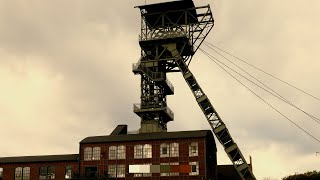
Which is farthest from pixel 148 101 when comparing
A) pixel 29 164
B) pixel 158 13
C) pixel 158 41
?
pixel 29 164

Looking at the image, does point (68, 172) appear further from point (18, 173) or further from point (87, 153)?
point (18, 173)

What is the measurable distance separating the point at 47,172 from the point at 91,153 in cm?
704

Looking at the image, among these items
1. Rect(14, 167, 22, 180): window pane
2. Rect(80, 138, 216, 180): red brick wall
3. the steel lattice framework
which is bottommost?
Rect(14, 167, 22, 180): window pane

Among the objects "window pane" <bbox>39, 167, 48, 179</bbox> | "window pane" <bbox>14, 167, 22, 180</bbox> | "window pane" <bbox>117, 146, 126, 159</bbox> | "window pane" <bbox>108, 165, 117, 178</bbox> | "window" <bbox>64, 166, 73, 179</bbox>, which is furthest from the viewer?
"window pane" <bbox>14, 167, 22, 180</bbox>

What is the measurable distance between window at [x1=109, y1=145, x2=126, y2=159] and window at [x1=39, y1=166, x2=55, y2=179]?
28.9ft

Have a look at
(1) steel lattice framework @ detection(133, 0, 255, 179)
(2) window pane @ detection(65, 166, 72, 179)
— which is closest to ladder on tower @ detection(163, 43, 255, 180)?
(1) steel lattice framework @ detection(133, 0, 255, 179)

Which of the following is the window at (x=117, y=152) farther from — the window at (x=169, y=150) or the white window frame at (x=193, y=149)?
the white window frame at (x=193, y=149)

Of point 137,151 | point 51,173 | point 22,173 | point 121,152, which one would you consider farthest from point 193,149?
point 22,173

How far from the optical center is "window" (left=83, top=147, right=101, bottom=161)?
63.6 metres

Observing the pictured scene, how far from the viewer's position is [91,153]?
63.8 meters

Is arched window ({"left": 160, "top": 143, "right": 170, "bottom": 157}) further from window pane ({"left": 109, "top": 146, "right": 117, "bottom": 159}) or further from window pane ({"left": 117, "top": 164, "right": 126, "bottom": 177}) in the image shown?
window pane ({"left": 109, "top": 146, "right": 117, "bottom": 159})

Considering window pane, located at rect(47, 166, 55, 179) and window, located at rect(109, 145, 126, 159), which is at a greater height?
window, located at rect(109, 145, 126, 159)

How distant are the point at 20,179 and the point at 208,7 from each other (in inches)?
1390

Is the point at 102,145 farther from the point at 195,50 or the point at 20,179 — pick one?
the point at 195,50
